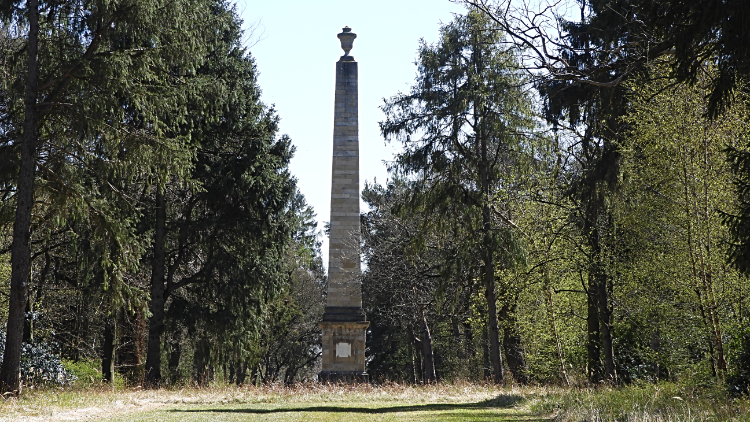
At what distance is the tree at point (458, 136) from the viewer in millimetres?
18797

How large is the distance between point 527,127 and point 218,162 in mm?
8989

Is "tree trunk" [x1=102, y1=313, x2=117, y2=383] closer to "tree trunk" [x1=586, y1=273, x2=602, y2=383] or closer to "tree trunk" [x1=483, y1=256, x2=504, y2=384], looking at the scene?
"tree trunk" [x1=483, y1=256, x2=504, y2=384]

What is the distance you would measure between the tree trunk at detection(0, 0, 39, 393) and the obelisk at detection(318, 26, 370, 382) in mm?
9845

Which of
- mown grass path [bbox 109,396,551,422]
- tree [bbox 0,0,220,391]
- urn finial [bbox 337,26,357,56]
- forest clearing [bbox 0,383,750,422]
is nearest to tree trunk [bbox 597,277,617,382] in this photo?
forest clearing [bbox 0,383,750,422]

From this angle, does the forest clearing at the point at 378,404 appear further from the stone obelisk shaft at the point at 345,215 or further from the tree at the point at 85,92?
the stone obelisk shaft at the point at 345,215

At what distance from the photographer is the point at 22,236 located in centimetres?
1326

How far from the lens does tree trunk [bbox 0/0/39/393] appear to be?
43.0 feet

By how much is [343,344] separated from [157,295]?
5718 millimetres

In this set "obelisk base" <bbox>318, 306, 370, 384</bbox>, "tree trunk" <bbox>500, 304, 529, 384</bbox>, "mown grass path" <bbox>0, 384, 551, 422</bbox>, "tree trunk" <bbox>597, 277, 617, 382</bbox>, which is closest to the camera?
"mown grass path" <bbox>0, 384, 551, 422</bbox>

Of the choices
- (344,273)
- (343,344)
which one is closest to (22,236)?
(344,273)

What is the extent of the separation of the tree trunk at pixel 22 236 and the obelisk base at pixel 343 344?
988cm

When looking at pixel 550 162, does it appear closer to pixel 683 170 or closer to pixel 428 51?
pixel 428 51

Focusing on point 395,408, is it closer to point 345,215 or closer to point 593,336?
point 593,336

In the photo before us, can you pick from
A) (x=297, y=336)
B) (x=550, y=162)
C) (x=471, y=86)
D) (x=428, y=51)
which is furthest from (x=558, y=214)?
(x=297, y=336)
